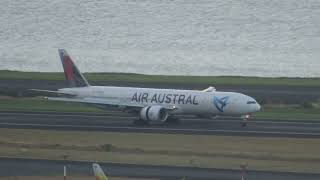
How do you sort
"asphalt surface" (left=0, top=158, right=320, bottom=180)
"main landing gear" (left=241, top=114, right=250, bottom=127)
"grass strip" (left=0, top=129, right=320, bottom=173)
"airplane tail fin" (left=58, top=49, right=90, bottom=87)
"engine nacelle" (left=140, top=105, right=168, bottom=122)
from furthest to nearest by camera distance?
"airplane tail fin" (left=58, top=49, right=90, bottom=87) < "engine nacelle" (left=140, top=105, right=168, bottom=122) < "main landing gear" (left=241, top=114, right=250, bottom=127) < "grass strip" (left=0, top=129, right=320, bottom=173) < "asphalt surface" (left=0, top=158, right=320, bottom=180)

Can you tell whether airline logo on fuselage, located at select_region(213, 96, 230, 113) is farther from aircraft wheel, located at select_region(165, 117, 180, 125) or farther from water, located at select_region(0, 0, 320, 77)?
water, located at select_region(0, 0, 320, 77)

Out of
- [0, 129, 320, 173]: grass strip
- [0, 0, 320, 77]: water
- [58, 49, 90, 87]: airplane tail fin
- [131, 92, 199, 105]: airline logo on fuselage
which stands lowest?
[0, 129, 320, 173]: grass strip

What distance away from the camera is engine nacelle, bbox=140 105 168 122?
7244 centimetres

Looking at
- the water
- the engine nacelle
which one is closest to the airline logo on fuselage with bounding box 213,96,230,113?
the engine nacelle

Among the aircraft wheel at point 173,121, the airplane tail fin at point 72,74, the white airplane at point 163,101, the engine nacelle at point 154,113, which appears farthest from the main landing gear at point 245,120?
the airplane tail fin at point 72,74

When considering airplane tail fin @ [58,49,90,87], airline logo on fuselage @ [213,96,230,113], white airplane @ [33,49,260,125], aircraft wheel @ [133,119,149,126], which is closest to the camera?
aircraft wheel @ [133,119,149,126]

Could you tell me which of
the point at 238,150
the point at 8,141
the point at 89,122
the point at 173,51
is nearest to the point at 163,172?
the point at 238,150

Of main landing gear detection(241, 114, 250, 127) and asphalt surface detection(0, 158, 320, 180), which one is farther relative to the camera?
main landing gear detection(241, 114, 250, 127)

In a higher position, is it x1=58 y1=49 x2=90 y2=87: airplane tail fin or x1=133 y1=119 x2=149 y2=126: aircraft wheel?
x1=58 y1=49 x2=90 y2=87: airplane tail fin

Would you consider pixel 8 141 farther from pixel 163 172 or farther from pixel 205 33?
pixel 205 33

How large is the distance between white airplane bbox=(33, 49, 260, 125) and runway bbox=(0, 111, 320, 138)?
86 cm

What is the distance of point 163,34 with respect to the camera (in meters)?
178

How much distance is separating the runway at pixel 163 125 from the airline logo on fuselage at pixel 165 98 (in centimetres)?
156

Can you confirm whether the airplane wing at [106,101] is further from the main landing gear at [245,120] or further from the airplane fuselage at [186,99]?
the main landing gear at [245,120]
